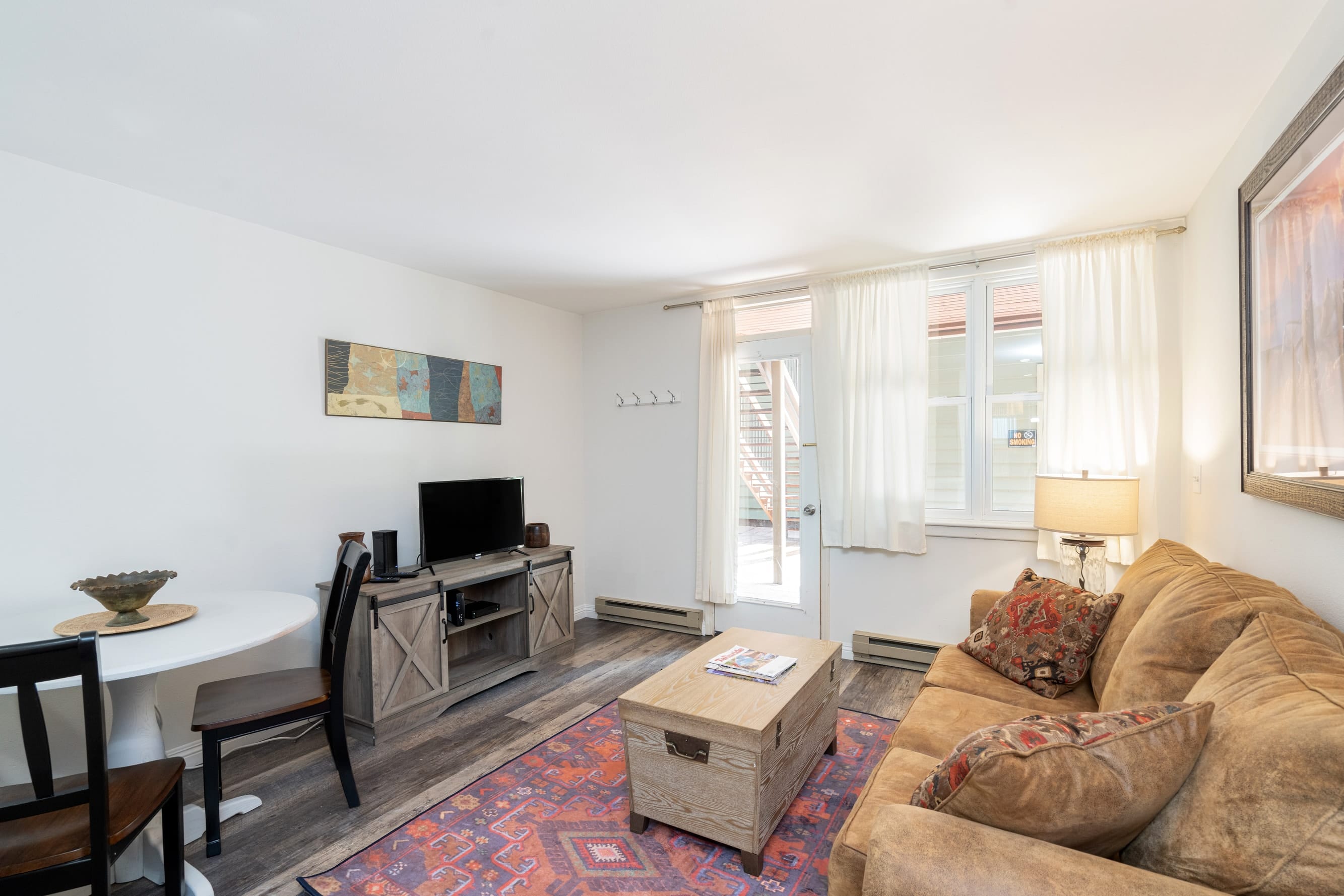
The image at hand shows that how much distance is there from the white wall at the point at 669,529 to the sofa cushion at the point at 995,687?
48.7 inches

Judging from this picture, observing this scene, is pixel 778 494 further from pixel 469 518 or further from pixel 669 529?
pixel 469 518

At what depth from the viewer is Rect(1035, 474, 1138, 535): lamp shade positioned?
289 centimetres

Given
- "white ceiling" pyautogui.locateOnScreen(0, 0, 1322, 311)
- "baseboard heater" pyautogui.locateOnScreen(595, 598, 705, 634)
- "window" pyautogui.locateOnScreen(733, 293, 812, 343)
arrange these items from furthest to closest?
"baseboard heater" pyautogui.locateOnScreen(595, 598, 705, 634)
"window" pyautogui.locateOnScreen(733, 293, 812, 343)
"white ceiling" pyautogui.locateOnScreen(0, 0, 1322, 311)

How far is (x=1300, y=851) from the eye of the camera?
0.93m

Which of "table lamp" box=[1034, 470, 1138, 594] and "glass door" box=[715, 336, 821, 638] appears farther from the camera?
"glass door" box=[715, 336, 821, 638]

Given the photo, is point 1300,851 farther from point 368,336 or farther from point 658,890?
point 368,336

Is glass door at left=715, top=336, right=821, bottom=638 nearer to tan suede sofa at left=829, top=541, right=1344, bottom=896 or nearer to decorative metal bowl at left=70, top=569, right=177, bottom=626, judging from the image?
tan suede sofa at left=829, top=541, right=1344, bottom=896

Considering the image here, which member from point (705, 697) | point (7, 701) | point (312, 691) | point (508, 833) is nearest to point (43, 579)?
point (7, 701)

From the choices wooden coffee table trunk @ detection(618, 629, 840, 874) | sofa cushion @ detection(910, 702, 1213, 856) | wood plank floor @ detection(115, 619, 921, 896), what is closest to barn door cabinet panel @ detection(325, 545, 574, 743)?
wood plank floor @ detection(115, 619, 921, 896)

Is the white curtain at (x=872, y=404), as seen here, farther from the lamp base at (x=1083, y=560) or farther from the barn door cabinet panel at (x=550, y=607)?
the barn door cabinet panel at (x=550, y=607)

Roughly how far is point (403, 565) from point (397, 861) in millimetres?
1865

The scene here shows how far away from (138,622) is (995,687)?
3016 mm

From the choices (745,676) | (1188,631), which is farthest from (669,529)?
(1188,631)

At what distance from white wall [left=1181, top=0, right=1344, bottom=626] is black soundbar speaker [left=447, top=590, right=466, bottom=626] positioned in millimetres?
3510
